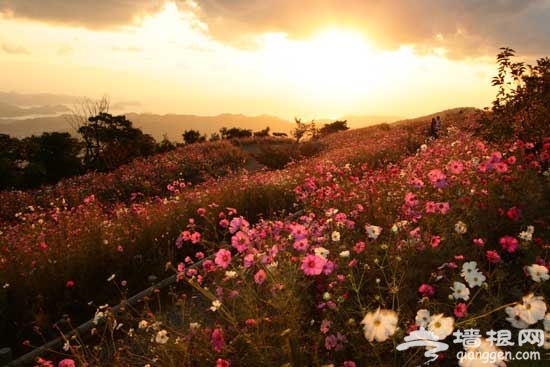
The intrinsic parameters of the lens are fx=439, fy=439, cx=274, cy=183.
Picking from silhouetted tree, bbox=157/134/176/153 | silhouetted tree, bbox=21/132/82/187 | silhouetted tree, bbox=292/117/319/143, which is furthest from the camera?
silhouetted tree, bbox=292/117/319/143

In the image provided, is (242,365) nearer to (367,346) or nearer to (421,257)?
(367,346)

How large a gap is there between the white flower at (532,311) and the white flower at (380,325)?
691mm

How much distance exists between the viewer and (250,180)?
1185 cm

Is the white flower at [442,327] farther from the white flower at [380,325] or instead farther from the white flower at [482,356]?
the white flower at [380,325]

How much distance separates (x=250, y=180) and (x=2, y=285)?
6.83 m

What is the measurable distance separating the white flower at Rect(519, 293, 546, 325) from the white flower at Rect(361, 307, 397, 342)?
691mm

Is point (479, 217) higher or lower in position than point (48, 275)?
higher

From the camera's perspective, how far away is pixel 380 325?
207 centimetres

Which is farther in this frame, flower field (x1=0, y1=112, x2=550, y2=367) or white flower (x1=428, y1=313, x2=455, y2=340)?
flower field (x1=0, y1=112, x2=550, y2=367)

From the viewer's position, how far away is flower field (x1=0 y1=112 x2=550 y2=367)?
3109 millimetres

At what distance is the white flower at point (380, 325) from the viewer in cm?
204

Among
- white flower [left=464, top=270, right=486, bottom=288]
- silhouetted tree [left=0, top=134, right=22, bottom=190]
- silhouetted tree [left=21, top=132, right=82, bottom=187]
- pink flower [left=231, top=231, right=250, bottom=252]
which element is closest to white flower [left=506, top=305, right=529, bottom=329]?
white flower [left=464, top=270, right=486, bottom=288]

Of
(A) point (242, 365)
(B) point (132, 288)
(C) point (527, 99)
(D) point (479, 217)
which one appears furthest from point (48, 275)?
(C) point (527, 99)
